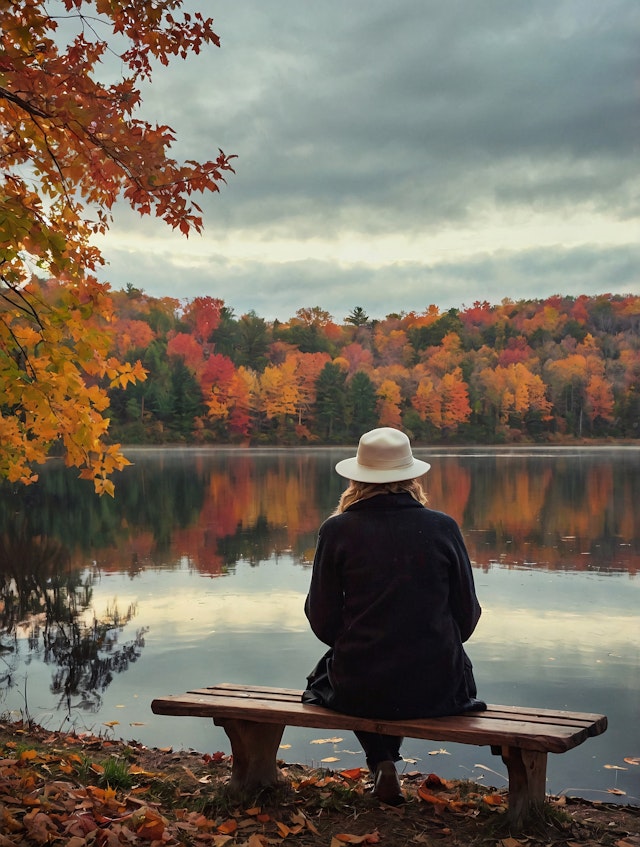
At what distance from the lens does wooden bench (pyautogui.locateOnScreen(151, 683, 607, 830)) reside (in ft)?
12.5

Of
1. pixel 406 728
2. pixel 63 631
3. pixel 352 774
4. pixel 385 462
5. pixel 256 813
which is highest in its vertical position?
pixel 385 462

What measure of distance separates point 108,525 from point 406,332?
8177 cm

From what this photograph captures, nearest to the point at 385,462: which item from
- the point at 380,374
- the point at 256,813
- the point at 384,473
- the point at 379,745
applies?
the point at 384,473

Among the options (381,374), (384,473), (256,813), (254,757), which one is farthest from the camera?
(381,374)

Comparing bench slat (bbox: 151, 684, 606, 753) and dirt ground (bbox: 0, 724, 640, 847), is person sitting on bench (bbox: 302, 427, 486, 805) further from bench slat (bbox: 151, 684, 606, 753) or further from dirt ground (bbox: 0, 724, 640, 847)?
dirt ground (bbox: 0, 724, 640, 847)

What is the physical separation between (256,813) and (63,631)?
6182 millimetres

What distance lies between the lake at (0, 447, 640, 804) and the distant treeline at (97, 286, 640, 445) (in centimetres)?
6007

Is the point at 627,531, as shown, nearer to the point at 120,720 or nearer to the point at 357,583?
the point at 120,720

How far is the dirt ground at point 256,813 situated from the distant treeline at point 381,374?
73572 mm

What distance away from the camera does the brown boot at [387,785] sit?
438cm

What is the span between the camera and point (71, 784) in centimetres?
466

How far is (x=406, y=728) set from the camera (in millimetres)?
3902

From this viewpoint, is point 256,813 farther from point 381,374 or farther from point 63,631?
point 381,374

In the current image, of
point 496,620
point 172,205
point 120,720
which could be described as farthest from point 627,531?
point 172,205
